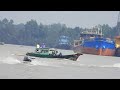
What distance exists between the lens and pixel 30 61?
66.4ft

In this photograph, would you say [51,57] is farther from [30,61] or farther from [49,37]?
[49,37]

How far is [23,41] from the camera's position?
69.6m
